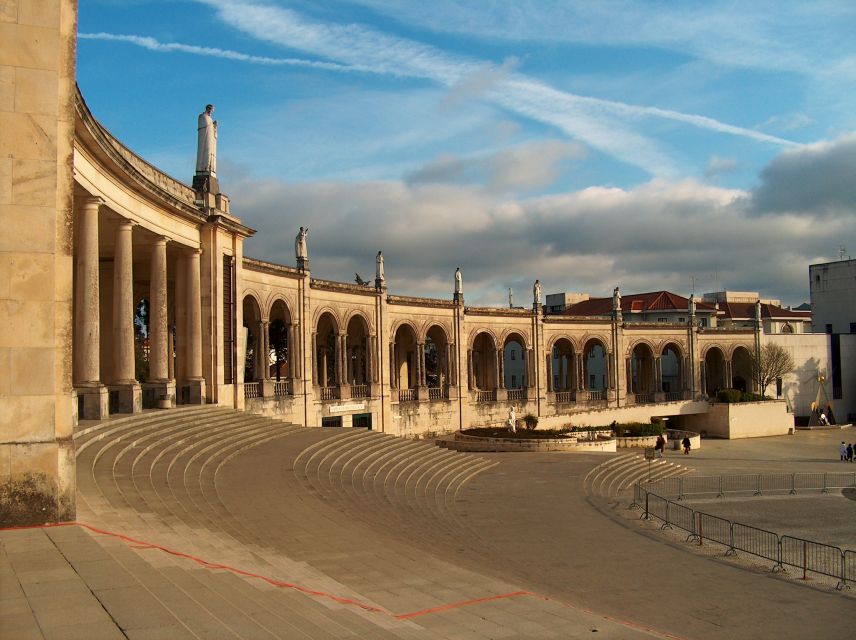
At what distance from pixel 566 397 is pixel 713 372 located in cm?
2411

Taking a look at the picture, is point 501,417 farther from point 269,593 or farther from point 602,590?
point 269,593

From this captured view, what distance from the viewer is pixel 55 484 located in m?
11.9

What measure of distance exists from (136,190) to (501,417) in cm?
3555

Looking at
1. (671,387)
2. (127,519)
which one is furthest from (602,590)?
(671,387)

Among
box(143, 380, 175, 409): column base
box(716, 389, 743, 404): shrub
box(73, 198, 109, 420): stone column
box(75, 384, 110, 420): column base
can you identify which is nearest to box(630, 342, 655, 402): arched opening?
box(716, 389, 743, 404): shrub

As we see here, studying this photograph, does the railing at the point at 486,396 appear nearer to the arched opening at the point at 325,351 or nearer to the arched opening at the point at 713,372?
the arched opening at the point at 325,351

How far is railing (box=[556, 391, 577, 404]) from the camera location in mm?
58594

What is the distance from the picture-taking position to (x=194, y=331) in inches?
1136

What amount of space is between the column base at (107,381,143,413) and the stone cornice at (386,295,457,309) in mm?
25681

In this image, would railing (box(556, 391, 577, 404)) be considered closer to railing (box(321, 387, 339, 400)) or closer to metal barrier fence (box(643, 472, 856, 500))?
metal barrier fence (box(643, 472, 856, 500))

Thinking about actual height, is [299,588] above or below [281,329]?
below

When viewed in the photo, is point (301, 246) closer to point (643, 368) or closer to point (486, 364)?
point (486, 364)

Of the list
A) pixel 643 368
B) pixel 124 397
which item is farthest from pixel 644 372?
pixel 124 397

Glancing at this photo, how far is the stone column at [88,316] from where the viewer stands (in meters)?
19.4
